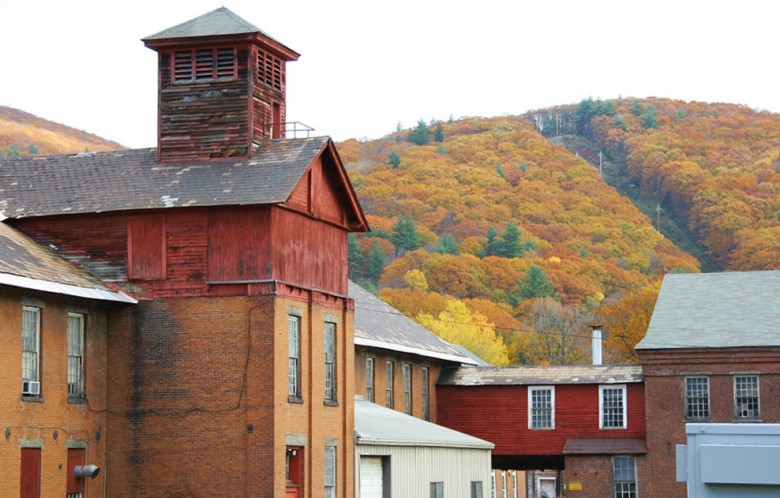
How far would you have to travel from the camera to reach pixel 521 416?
5544cm

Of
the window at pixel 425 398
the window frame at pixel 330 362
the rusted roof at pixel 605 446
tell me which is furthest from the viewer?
the window at pixel 425 398

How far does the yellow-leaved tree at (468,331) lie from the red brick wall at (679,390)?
4572 centimetres

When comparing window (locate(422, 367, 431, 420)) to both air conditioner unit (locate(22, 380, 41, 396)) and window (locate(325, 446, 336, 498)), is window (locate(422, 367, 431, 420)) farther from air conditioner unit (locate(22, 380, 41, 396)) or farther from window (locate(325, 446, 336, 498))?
air conditioner unit (locate(22, 380, 41, 396))

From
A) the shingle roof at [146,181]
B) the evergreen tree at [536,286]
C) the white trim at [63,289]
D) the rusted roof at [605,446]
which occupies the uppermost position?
the evergreen tree at [536,286]

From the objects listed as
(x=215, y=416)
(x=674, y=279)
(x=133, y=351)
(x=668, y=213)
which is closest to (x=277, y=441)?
(x=215, y=416)

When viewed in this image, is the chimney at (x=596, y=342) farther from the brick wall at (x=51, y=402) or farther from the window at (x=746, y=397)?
the brick wall at (x=51, y=402)

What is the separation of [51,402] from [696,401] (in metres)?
27.9

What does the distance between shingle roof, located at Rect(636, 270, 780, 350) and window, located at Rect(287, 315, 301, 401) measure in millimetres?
20518

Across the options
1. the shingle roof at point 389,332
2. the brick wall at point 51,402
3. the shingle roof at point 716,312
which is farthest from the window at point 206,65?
the shingle roof at point 716,312

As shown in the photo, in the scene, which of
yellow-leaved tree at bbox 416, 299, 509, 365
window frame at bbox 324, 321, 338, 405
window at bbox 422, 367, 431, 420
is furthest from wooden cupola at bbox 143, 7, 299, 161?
yellow-leaved tree at bbox 416, 299, 509, 365

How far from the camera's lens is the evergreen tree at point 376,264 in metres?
140

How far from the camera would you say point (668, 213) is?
172125 millimetres

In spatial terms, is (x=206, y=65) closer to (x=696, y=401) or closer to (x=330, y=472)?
(x=330, y=472)

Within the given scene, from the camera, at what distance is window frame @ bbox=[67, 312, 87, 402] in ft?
108
